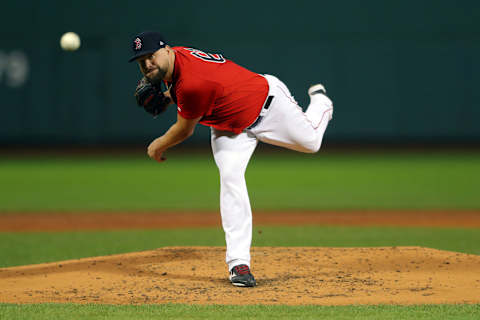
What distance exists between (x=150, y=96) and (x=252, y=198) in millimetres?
5866

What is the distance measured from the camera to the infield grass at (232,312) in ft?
10.9

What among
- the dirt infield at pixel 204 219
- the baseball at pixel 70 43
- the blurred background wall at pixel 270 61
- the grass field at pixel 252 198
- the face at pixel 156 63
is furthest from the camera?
the blurred background wall at pixel 270 61

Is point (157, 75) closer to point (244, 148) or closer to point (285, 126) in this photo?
point (244, 148)

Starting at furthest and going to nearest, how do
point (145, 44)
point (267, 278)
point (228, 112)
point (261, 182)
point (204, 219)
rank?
point (261, 182) → point (204, 219) → point (267, 278) → point (228, 112) → point (145, 44)

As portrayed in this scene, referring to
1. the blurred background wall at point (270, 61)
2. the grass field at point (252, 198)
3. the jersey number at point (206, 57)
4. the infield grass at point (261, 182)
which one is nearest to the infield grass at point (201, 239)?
the grass field at point (252, 198)

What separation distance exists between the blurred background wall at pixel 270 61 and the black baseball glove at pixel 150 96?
14.1 m

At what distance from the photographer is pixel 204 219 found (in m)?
8.02

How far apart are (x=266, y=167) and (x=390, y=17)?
23.7ft

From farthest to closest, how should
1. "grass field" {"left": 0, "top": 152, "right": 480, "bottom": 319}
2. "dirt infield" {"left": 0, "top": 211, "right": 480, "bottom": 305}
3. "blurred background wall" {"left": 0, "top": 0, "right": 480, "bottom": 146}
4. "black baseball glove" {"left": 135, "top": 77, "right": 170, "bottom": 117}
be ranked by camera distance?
"blurred background wall" {"left": 0, "top": 0, "right": 480, "bottom": 146}, "black baseball glove" {"left": 135, "top": 77, "right": 170, "bottom": 117}, "dirt infield" {"left": 0, "top": 211, "right": 480, "bottom": 305}, "grass field" {"left": 0, "top": 152, "right": 480, "bottom": 319}

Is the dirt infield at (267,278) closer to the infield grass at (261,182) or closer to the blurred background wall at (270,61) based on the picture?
the infield grass at (261,182)

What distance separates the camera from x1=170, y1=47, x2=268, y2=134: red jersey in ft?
12.8

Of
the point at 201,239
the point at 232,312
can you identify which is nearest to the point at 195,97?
the point at 232,312

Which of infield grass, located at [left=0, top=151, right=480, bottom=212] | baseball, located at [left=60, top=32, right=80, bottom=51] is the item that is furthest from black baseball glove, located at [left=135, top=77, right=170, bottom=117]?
infield grass, located at [left=0, top=151, right=480, bottom=212]

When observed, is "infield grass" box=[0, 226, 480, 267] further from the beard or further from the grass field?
the beard
